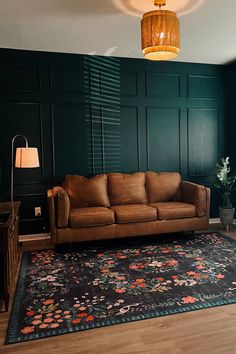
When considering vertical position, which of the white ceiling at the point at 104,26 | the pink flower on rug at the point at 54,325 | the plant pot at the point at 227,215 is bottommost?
the pink flower on rug at the point at 54,325

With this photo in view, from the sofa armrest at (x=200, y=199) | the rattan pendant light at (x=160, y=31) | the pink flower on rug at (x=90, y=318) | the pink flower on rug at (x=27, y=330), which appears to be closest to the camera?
the pink flower on rug at (x=27, y=330)

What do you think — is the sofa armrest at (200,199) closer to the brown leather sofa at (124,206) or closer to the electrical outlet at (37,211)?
the brown leather sofa at (124,206)

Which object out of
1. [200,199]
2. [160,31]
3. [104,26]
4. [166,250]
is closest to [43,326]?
[166,250]

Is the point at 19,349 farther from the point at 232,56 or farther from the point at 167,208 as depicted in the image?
the point at 232,56

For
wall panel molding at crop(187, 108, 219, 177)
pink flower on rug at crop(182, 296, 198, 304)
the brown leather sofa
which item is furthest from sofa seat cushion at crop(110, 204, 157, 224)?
pink flower on rug at crop(182, 296, 198, 304)

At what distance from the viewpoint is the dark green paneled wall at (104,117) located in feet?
14.3

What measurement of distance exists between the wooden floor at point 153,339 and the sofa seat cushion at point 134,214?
1.78 metres

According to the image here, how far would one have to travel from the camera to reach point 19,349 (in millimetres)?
1956

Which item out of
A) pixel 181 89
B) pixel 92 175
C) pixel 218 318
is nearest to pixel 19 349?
pixel 218 318

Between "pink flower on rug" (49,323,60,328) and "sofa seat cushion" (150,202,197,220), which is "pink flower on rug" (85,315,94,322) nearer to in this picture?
"pink flower on rug" (49,323,60,328)

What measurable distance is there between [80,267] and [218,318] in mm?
1545

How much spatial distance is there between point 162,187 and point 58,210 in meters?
1.67

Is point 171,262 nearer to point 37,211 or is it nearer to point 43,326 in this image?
point 43,326

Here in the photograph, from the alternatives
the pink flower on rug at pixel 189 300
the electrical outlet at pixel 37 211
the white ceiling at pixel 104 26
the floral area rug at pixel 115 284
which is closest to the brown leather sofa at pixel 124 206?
the floral area rug at pixel 115 284
